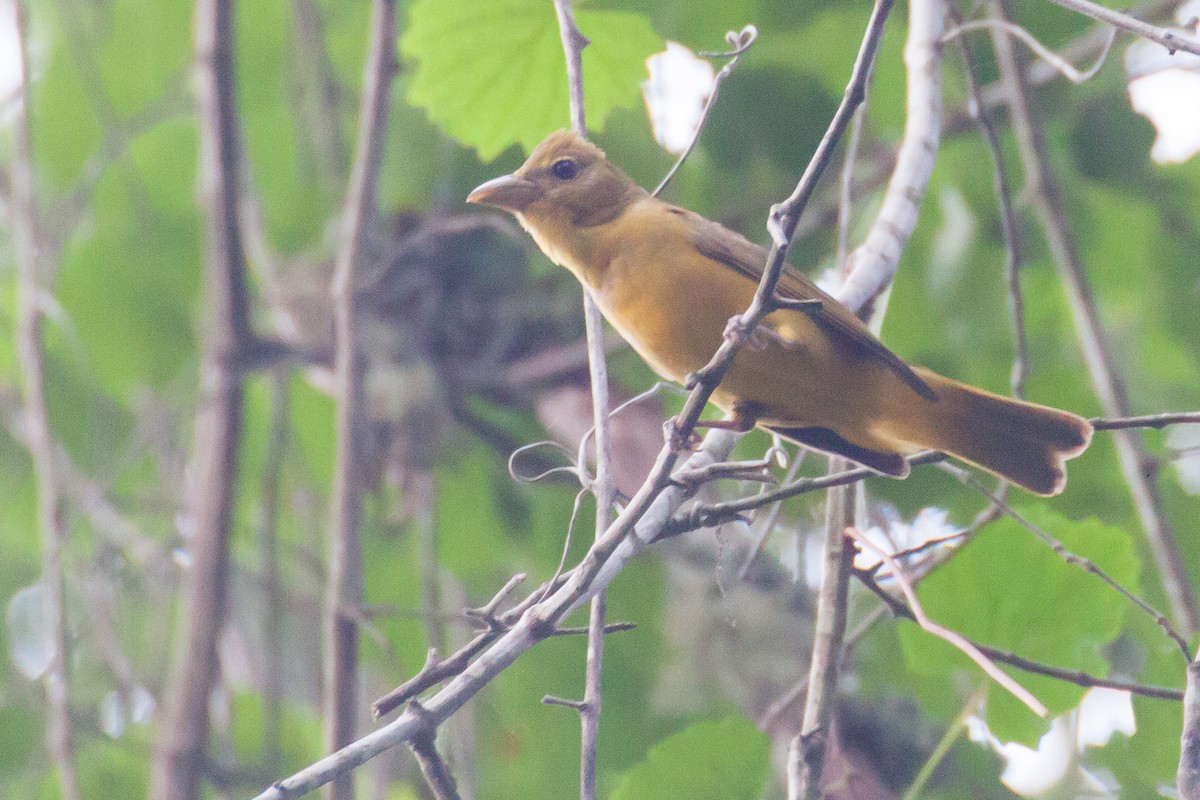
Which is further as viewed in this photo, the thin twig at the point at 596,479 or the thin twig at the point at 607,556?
the thin twig at the point at 596,479

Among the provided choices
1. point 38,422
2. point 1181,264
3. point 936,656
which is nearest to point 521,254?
point 38,422

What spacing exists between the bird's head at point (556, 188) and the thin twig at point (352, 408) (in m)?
0.60

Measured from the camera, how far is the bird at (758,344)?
2365mm

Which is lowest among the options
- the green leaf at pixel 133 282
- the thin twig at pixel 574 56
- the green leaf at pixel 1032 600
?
the green leaf at pixel 1032 600

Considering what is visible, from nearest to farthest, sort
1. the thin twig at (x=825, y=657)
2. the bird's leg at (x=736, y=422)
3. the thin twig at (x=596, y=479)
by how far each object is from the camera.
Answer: the thin twig at (x=596, y=479) < the thin twig at (x=825, y=657) < the bird's leg at (x=736, y=422)

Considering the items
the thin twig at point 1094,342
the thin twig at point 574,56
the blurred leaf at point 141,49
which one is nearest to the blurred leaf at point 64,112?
the blurred leaf at point 141,49

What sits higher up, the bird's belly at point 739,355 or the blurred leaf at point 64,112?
the blurred leaf at point 64,112

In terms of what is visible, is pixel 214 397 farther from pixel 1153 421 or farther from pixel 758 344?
pixel 1153 421

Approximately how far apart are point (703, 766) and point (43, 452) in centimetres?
187

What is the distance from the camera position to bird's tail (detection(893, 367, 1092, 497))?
2.39 m

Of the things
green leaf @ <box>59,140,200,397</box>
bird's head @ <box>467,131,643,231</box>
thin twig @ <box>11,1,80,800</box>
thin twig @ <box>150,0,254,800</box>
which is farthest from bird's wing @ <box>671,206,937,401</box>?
green leaf @ <box>59,140,200,397</box>

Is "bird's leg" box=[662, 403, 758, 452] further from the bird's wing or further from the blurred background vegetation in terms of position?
the blurred background vegetation

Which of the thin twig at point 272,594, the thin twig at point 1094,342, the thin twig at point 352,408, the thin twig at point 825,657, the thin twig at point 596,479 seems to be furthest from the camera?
the thin twig at point 272,594

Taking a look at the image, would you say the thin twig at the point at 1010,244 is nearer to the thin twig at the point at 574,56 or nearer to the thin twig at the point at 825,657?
the thin twig at the point at 825,657
